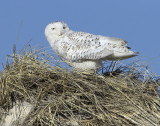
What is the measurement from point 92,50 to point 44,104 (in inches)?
52.3

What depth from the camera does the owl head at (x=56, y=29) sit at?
18.8ft

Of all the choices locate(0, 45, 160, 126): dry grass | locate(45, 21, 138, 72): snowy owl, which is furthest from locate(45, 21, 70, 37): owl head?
locate(0, 45, 160, 126): dry grass

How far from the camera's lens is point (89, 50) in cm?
540

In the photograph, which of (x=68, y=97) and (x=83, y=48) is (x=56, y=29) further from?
(x=68, y=97)

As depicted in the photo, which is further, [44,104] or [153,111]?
[153,111]

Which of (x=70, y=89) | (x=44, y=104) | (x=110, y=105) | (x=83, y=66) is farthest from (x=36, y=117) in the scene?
(x=83, y=66)

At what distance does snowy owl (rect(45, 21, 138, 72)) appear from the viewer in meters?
5.39

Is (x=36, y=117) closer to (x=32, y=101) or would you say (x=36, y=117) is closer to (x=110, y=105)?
(x=32, y=101)

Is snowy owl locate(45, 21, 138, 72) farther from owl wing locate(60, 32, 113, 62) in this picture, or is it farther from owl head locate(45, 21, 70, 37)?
owl head locate(45, 21, 70, 37)

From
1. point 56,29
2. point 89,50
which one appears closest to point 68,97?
point 89,50

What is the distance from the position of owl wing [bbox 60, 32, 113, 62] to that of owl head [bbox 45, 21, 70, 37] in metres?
0.18

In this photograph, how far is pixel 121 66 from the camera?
5871 millimetres

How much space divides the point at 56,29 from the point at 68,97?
156 centimetres

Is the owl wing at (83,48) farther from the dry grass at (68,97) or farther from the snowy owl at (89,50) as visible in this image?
the dry grass at (68,97)
